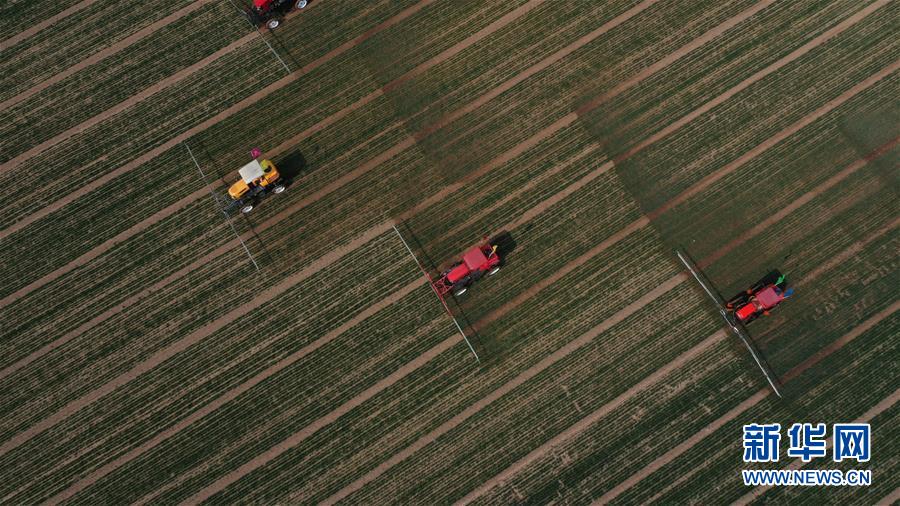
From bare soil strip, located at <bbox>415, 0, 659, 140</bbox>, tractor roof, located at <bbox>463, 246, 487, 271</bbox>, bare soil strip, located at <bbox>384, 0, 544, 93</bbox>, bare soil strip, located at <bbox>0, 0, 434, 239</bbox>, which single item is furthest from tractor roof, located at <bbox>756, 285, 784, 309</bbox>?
bare soil strip, located at <bbox>0, 0, 434, 239</bbox>

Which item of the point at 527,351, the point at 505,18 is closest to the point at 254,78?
the point at 505,18

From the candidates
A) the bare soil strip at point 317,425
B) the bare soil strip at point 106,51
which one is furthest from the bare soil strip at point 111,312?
the bare soil strip at point 106,51

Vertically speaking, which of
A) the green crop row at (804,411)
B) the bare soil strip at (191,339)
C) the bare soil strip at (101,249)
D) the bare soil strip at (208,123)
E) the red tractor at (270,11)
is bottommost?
the green crop row at (804,411)

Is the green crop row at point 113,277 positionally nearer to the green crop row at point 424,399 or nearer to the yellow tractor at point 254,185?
the yellow tractor at point 254,185

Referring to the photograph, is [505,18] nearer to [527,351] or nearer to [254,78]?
[254,78]

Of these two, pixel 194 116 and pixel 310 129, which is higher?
pixel 194 116

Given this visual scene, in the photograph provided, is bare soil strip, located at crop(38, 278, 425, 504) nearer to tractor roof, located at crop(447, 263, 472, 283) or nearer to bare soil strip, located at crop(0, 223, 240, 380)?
tractor roof, located at crop(447, 263, 472, 283)
